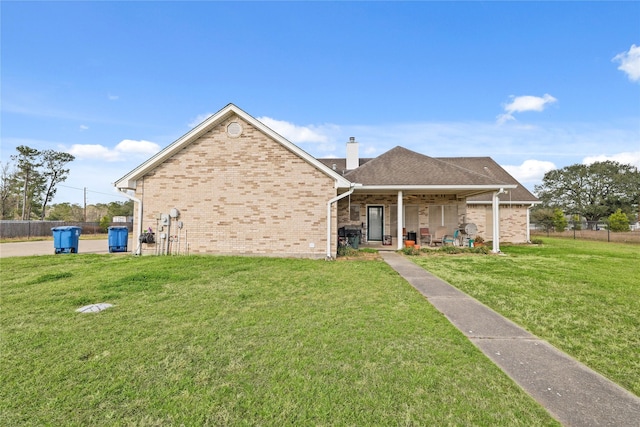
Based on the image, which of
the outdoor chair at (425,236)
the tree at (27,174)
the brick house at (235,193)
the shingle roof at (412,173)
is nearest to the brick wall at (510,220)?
the outdoor chair at (425,236)

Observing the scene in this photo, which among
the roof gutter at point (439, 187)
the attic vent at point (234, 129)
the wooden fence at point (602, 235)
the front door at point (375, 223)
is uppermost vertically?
the attic vent at point (234, 129)

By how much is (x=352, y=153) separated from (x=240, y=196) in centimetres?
909

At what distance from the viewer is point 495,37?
14.1 m

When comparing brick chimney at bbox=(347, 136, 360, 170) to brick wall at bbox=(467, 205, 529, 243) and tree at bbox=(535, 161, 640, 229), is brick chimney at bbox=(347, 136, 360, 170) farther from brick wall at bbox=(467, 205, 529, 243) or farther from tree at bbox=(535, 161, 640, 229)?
tree at bbox=(535, 161, 640, 229)

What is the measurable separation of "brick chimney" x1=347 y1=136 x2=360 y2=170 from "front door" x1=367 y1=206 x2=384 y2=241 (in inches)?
129

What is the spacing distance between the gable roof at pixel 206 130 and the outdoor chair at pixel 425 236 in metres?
6.97

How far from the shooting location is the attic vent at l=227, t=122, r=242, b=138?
11.5 m

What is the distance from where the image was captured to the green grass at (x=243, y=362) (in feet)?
7.48

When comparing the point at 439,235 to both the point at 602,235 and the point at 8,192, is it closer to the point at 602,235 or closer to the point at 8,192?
the point at 602,235

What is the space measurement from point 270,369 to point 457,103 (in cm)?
1935

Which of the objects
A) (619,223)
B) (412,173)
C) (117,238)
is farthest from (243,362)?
(619,223)

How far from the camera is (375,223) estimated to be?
16.5 m

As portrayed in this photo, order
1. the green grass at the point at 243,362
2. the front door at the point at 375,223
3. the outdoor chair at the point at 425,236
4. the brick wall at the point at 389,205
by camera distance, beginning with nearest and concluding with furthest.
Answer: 1. the green grass at the point at 243,362
2. the outdoor chair at the point at 425,236
3. the brick wall at the point at 389,205
4. the front door at the point at 375,223

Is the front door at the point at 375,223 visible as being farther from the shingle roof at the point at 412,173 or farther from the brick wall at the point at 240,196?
the brick wall at the point at 240,196
